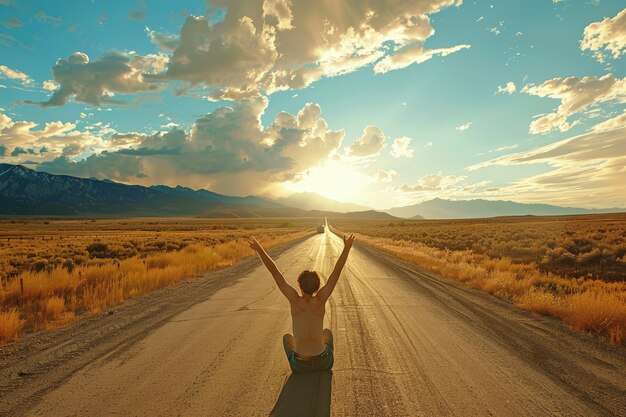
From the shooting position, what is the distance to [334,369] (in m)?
5.54

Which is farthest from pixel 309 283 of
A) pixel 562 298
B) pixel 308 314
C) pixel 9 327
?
pixel 562 298

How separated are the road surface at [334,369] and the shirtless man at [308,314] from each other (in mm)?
255

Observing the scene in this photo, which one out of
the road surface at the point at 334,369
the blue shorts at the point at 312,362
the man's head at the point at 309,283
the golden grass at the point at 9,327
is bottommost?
the golden grass at the point at 9,327

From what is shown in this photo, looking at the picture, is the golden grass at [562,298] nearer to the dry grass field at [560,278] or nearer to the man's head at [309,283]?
the dry grass field at [560,278]

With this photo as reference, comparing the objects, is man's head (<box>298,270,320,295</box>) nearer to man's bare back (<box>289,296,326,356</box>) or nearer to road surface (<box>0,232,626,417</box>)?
man's bare back (<box>289,296,326,356</box>)

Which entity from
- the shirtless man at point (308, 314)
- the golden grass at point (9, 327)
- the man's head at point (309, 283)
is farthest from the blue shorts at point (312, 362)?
the golden grass at point (9, 327)

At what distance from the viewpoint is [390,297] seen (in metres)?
11.6

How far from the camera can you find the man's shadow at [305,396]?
4183mm

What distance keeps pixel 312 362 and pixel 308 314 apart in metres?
0.81

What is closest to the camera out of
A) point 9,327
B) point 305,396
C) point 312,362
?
point 305,396

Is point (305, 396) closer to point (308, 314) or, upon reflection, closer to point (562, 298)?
point (308, 314)

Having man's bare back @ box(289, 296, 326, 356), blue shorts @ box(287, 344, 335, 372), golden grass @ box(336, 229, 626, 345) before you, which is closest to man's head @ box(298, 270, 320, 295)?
man's bare back @ box(289, 296, 326, 356)

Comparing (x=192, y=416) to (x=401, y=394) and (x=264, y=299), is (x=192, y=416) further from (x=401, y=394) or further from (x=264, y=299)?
(x=264, y=299)

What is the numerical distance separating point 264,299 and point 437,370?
21.5ft
